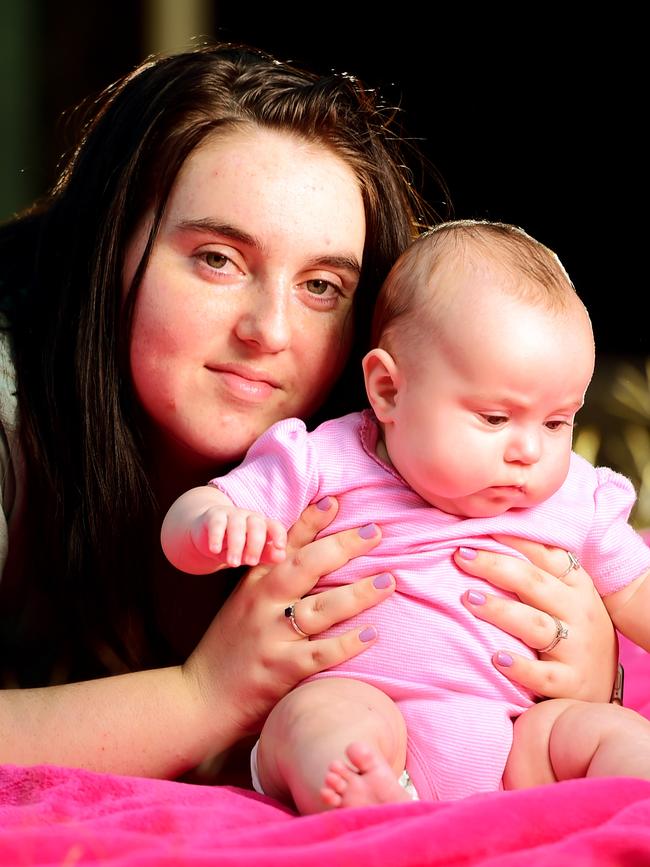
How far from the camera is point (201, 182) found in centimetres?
168

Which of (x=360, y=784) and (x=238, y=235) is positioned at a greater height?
(x=238, y=235)

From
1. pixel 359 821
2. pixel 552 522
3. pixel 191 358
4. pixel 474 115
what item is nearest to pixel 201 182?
pixel 191 358

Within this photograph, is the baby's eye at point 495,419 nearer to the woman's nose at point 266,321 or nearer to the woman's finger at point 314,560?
the woman's finger at point 314,560

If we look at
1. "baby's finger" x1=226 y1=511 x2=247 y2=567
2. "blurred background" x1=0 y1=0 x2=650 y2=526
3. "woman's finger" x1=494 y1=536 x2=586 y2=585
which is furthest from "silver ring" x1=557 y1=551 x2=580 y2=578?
"blurred background" x1=0 y1=0 x2=650 y2=526

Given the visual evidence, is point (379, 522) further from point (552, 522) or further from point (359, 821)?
point (359, 821)

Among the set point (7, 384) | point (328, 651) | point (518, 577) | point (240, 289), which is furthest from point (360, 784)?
point (7, 384)

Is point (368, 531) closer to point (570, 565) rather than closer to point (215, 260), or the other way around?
point (570, 565)

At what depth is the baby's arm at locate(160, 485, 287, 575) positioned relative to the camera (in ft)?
4.28

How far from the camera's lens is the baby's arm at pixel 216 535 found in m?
1.30

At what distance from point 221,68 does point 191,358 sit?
1.54 feet

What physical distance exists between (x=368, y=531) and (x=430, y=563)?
85mm

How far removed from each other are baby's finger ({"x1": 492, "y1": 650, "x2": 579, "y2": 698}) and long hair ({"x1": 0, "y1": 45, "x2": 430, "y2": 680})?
57cm

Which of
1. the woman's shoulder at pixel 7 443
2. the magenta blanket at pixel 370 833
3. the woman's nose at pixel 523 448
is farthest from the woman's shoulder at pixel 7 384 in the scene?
the woman's nose at pixel 523 448

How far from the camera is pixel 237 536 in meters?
A: 1.30
